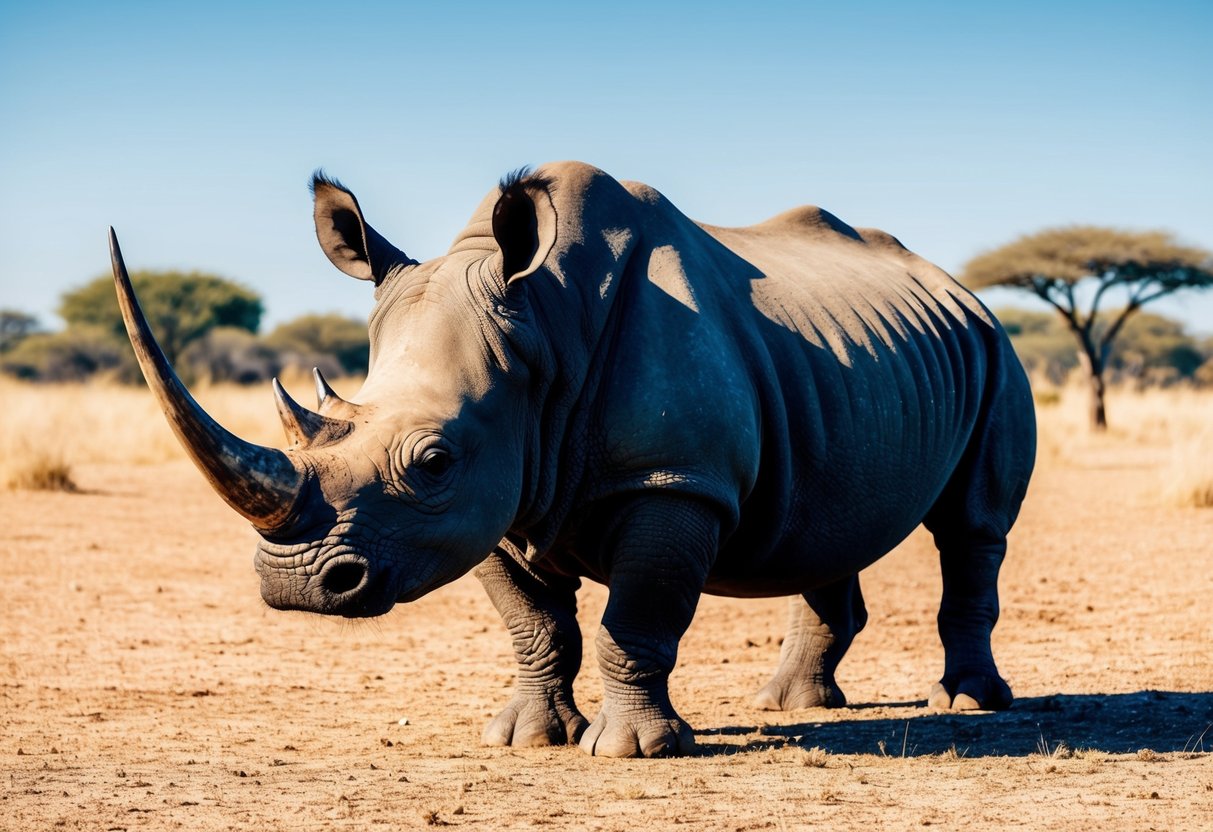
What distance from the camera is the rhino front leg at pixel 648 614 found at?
485 centimetres

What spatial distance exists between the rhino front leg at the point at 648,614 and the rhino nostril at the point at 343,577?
0.91 meters

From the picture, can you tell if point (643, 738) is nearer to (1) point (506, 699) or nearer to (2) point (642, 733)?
(2) point (642, 733)

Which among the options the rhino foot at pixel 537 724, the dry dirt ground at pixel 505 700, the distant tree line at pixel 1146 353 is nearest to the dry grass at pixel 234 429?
the dry dirt ground at pixel 505 700

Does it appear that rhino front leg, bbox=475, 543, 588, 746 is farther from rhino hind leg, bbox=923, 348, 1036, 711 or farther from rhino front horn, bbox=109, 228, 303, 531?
rhino hind leg, bbox=923, 348, 1036, 711

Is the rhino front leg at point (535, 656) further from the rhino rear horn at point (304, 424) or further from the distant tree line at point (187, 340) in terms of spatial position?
the distant tree line at point (187, 340)

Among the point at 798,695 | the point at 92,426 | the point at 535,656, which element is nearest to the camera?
the point at 535,656

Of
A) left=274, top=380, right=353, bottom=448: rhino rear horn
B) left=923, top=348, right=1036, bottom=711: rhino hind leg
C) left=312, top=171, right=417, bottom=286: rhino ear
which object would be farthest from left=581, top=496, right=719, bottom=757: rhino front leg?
left=923, top=348, right=1036, bottom=711: rhino hind leg

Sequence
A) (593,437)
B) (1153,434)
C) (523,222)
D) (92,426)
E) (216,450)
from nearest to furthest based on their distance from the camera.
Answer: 1. (216,450)
2. (523,222)
3. (593,437)
4. (92,426)
5. (1153,434)

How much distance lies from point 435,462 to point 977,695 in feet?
9.09

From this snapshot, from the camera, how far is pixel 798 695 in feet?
20.7

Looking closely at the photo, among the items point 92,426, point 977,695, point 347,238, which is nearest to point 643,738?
point 977,695

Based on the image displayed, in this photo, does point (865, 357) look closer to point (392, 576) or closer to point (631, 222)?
point (631, 222)

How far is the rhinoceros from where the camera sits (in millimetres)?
4301

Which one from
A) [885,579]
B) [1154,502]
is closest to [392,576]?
[885,579]
